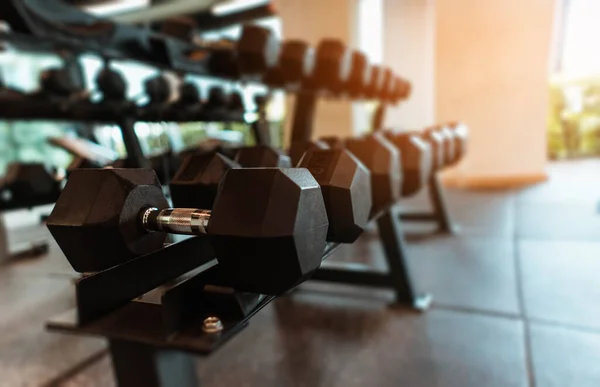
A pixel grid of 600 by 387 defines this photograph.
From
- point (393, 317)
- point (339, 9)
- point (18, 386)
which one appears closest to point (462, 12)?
point (339, 9)

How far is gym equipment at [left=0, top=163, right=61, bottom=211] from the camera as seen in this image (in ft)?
3.43

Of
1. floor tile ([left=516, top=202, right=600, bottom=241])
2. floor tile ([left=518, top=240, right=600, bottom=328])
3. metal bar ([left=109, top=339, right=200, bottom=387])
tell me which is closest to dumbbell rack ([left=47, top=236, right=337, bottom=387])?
metal bar ([left=109, top=339, right=200, bottom=387])

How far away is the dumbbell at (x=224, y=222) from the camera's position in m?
0.29

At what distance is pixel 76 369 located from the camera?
929 mm

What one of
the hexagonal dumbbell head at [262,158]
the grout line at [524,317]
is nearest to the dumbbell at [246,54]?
the hexagonal dumbbell head at [262,158]

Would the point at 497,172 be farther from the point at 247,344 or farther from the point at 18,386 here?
the point at 18,386

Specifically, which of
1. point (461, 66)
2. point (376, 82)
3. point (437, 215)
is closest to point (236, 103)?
point (376, 82)

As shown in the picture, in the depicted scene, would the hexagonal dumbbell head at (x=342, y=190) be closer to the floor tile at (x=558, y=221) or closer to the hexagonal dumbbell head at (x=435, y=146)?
the hexagonal dumbbell head at (x=435, y=146)

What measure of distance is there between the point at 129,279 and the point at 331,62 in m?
1.15

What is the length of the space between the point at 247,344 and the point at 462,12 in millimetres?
3310

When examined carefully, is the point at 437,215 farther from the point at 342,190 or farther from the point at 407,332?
the point at 342,190

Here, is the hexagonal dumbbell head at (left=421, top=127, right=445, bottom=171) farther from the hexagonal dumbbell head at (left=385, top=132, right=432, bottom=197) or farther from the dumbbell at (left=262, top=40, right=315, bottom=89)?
the dumbbell at (left=262, top=40, right=315, bottom=89)

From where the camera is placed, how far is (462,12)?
11.1 ft

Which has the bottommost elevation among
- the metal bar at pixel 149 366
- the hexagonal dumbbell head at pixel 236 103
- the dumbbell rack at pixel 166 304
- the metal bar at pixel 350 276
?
the metal bar at pixel 350 276
